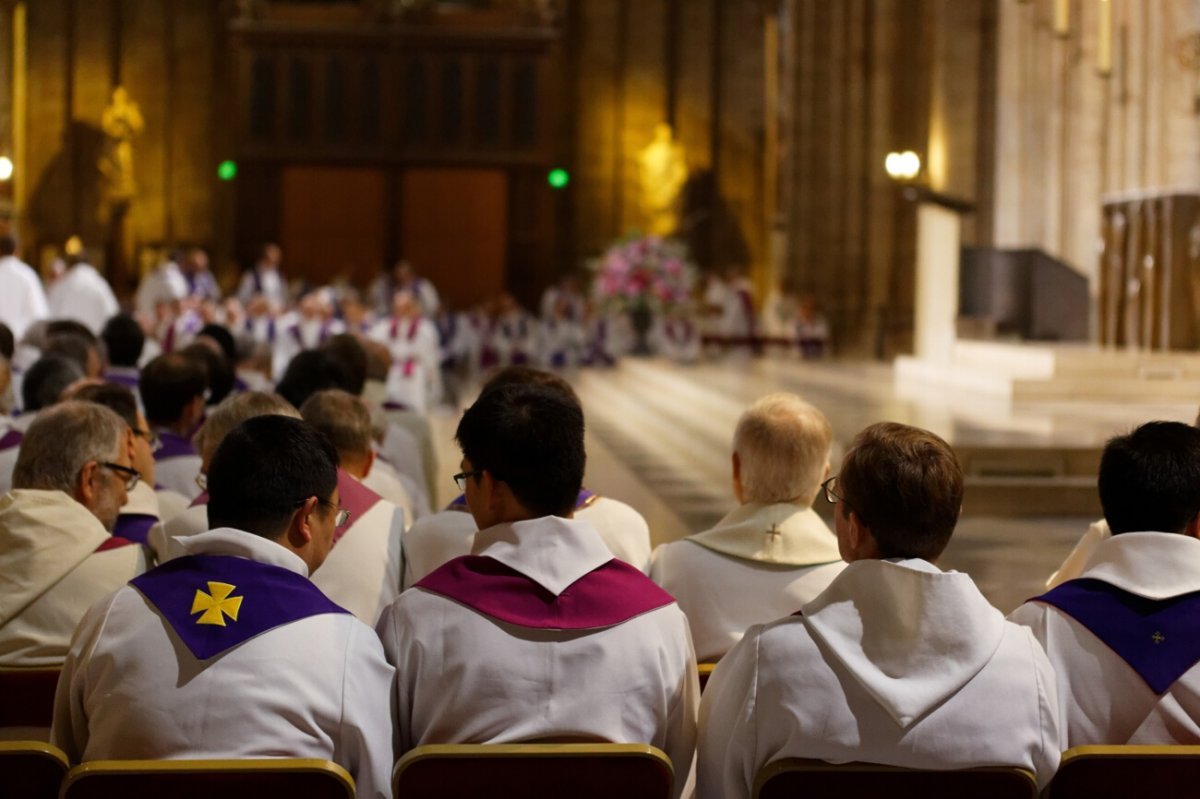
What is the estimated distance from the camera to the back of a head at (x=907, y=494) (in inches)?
102

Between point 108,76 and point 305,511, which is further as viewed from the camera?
point 108,76

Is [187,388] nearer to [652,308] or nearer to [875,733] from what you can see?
[875,733]

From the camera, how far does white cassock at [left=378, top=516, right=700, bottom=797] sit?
8.75ft

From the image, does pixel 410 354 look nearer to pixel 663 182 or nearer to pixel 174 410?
pixel 174 410

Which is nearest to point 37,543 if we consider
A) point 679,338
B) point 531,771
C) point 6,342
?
point 531,771

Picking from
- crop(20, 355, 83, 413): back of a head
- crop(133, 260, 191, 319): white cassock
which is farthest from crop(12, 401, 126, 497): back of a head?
crop(133, 260, 191, 319): white cassock

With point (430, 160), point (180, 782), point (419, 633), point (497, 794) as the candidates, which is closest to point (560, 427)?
point (419, 633)

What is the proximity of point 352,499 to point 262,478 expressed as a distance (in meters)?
1.08

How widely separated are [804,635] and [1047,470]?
550 centimetres

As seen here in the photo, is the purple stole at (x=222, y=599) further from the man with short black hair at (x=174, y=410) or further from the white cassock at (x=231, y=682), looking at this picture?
the man with short black hair at (x=174, y=410)

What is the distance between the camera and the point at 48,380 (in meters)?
6.31

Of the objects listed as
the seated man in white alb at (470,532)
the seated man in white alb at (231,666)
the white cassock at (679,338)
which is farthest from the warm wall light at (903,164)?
the seated man in white alb at (231,666)

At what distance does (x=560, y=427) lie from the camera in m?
2.88

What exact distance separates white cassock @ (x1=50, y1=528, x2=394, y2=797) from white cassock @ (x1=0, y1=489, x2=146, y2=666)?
698 mm
